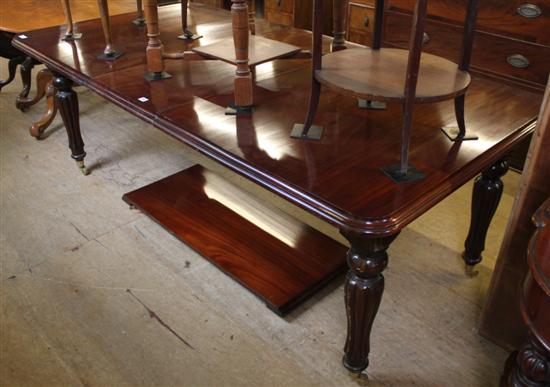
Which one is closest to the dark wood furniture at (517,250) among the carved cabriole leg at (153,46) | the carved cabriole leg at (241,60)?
the carved cabriole leg at (241,60)

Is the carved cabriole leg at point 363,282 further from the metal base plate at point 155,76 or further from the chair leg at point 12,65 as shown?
the chair leg at point 12,65

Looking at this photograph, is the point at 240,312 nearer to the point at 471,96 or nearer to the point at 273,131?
the point at 273,131

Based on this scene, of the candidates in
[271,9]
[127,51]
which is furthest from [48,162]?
[271,9]

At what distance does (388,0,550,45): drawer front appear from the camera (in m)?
2.00

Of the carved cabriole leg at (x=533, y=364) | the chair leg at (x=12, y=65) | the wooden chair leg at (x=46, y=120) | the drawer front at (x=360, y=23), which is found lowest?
the wooden chair leg at (x=46, y=120)

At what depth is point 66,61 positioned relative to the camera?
1989 mm

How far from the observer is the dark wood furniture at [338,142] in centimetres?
114

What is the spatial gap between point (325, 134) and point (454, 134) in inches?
13.3

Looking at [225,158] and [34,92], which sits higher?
[225,158]

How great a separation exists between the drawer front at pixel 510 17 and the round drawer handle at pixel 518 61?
0.07 metres

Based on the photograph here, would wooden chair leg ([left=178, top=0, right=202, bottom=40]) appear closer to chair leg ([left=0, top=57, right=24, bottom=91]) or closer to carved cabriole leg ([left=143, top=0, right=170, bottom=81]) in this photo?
carved cabriole leg ([left=143, top=0, right=170, bottom=81])

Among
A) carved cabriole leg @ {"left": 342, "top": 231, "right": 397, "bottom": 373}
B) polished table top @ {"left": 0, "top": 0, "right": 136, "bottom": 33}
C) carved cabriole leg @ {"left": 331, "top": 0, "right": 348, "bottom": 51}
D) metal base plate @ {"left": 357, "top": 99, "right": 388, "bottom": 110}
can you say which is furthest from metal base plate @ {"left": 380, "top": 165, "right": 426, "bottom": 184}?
polished table top @ {"left": 0, "top": 0, "right": 136, "bottom": 33}

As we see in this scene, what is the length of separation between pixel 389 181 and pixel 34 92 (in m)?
2.82

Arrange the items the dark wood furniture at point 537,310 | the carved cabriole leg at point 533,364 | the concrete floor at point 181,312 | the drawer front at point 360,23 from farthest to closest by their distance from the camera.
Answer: the drawer front at point 360,23
the concrete floor at point 181,312
the carved cabriole leg at point 533,364
the dark wood furniture at point 537,310
